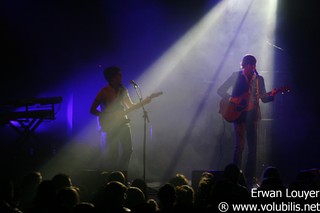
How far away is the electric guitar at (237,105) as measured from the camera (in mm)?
6990

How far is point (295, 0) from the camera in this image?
11070 millimetres

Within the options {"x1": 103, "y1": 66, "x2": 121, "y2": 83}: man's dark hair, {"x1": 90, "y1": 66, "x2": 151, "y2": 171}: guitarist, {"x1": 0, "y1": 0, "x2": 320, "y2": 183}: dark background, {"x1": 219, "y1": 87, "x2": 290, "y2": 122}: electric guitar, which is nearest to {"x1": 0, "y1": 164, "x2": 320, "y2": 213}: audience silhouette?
{"x1": 90, "y1": 66, "x2": 151, "y2": 171}: guitarist

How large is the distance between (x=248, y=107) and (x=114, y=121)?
211 centimetres

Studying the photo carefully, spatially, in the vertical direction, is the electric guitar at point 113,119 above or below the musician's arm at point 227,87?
below

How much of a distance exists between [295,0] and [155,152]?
517 centimetres

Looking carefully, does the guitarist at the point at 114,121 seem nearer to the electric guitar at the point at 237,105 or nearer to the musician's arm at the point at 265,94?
the electric guitar at the point at 237,105

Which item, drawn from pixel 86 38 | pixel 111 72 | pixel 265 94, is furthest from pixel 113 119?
pixel 86 38

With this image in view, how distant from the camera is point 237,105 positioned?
7.05m

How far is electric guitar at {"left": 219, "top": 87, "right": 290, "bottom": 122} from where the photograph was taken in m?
6.99

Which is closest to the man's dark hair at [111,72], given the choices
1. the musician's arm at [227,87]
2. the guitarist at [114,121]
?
the guitarist at [114,121]

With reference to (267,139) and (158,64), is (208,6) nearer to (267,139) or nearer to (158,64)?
(158,64)

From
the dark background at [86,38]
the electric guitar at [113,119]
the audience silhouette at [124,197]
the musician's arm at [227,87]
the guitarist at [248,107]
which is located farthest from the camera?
the dark background at [86,38]

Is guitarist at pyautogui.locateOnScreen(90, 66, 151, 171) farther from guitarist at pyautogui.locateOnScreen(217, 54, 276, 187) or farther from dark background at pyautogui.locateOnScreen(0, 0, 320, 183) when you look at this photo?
dark background at pyautogui.locateOnScreen(0, 0, 320, 183)

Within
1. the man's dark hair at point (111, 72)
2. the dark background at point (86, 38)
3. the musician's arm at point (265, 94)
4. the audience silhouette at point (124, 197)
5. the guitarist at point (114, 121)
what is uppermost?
the dark background at point (86, 38)
